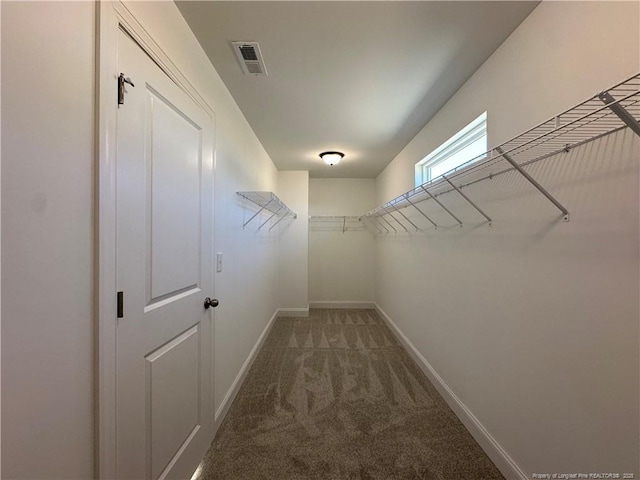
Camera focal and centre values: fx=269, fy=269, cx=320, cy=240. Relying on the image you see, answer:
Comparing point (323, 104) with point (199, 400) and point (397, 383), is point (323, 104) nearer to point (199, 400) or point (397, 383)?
point (199, 400)

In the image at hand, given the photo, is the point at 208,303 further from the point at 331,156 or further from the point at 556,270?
the point at 331,156

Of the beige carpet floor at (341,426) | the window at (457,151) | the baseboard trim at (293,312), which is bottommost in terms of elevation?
the beige carpet floor at (341,426)

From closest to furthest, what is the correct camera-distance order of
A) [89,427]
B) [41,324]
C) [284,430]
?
[41,324] → [89,427] → [284,430]

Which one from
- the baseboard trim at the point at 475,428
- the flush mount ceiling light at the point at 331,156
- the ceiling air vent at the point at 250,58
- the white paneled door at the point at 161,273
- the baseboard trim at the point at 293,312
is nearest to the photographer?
the white paneled door at the point at 161,273

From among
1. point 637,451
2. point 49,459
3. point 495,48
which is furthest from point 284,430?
point 495,48

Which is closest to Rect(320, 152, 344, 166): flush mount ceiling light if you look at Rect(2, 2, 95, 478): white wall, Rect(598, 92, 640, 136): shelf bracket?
Rect(2, 2, 95, 478): white wall

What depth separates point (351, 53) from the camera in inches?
61.9

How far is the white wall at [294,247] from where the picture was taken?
443 cm

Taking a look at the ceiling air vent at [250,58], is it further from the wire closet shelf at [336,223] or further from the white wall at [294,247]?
the wire closet shelf at [336,223]

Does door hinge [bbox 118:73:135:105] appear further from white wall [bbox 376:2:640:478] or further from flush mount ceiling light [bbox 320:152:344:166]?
flush mount ceiling light [bbox 320:152:344:166]

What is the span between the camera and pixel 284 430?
1785 mm

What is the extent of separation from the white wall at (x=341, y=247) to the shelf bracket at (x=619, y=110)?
13.9ft

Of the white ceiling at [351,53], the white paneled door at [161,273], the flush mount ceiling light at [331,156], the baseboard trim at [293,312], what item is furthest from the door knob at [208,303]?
the baseboard trim at [293,312]

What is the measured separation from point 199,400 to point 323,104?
2220 millimetres
